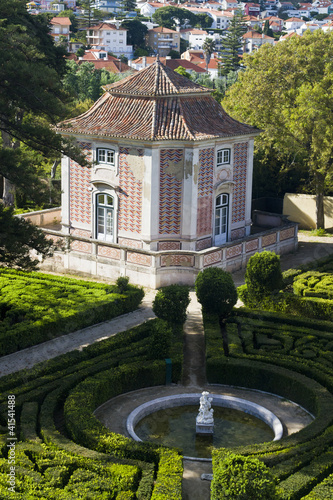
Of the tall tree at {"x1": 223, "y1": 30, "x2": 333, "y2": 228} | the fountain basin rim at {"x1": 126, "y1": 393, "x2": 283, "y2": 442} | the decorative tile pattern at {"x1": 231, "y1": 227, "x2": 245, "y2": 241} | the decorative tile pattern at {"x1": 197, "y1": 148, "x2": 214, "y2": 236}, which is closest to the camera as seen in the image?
the fountain basin rim at {"x1": 126, "y1": 393, "x2": 283, "y2": 442}

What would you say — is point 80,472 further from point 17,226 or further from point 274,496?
point 17,226

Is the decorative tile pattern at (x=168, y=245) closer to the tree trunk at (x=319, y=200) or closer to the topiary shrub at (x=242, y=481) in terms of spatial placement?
the tree trunk at (x=319, y=200)

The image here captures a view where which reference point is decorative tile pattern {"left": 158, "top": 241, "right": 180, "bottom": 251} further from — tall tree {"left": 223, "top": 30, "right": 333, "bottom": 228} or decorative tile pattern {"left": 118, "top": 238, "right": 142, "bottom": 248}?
tall tree {"left": 223, "top": 30, "right": 333, "bottom": 228}

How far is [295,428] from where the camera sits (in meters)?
17.5

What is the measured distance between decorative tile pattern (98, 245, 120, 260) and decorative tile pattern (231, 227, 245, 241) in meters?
5.15

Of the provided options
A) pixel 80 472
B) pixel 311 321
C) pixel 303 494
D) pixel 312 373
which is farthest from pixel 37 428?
pixel 311 321

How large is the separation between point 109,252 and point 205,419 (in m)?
12.9

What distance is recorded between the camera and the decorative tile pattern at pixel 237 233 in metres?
31.2

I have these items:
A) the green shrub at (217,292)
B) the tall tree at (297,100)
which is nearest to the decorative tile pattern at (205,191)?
the green shrub at (217,292)

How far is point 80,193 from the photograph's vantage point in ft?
99.9

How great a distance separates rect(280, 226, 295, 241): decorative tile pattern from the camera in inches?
1289

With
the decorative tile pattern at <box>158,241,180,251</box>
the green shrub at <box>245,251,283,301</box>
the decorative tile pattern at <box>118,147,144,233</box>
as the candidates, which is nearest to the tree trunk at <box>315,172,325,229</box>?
the decorative tile pattern at <box>158,241,180,251</box>

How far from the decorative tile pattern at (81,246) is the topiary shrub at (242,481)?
57.6 feet

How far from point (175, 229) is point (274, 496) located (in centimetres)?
1686
